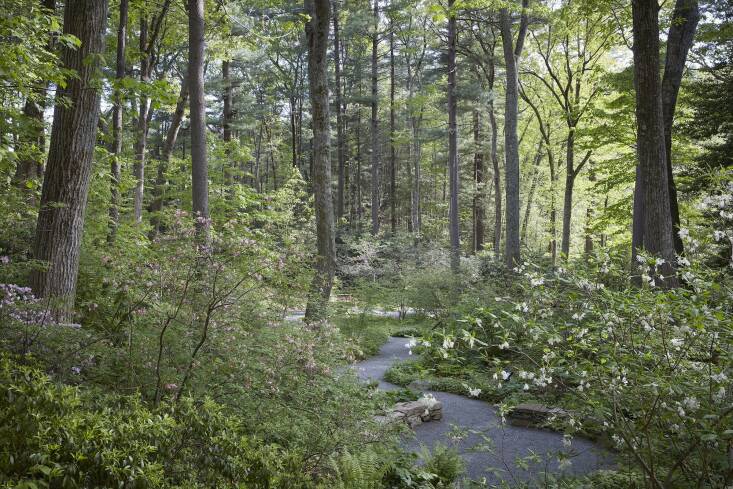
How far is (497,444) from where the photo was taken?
17.7 ft

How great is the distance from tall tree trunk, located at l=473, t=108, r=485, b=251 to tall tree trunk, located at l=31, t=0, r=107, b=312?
20.9 m

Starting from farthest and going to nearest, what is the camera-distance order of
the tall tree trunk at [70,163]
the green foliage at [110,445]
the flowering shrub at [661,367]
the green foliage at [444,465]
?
the tall tree trunk at [70,163], the green foliage at [444,465], the flowering shrub at [661,367], the green foliage at [110,445]

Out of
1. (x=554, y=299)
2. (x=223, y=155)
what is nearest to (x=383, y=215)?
(x=223, y=155)

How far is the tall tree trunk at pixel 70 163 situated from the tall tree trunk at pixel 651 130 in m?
6.87

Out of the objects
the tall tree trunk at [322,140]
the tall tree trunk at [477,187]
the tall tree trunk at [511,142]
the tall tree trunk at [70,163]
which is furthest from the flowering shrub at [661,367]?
the tall tree trunk at [477,187]

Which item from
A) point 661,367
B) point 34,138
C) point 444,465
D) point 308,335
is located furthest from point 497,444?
point 34,138

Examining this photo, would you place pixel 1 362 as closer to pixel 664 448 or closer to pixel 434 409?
pixel 664 448

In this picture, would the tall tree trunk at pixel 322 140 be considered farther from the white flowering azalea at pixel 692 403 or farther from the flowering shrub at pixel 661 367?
the white flowering azalea at pixel 692 403

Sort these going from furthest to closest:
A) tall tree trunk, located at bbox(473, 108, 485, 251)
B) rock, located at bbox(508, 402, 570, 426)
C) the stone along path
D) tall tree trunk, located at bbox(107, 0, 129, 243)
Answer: tall tree trunk, located at bbox(473, 108, 485, 251) < tall tree trunk, located at bbox(107, 0, 129, 243) < rock, located at bbox(508, 402, 570, 426) < the stone along path

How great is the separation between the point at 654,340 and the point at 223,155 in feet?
39.0

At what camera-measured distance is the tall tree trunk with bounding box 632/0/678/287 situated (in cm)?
646

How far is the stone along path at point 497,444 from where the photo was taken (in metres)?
4.40

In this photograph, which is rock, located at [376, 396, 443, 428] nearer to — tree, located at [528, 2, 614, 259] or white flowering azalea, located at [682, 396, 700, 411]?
white flowering azalea, located at [682, 396, 700, 411]

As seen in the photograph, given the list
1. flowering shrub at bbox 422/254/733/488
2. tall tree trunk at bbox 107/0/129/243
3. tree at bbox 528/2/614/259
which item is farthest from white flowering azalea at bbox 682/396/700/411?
tree at bbox 528/2/614/259
